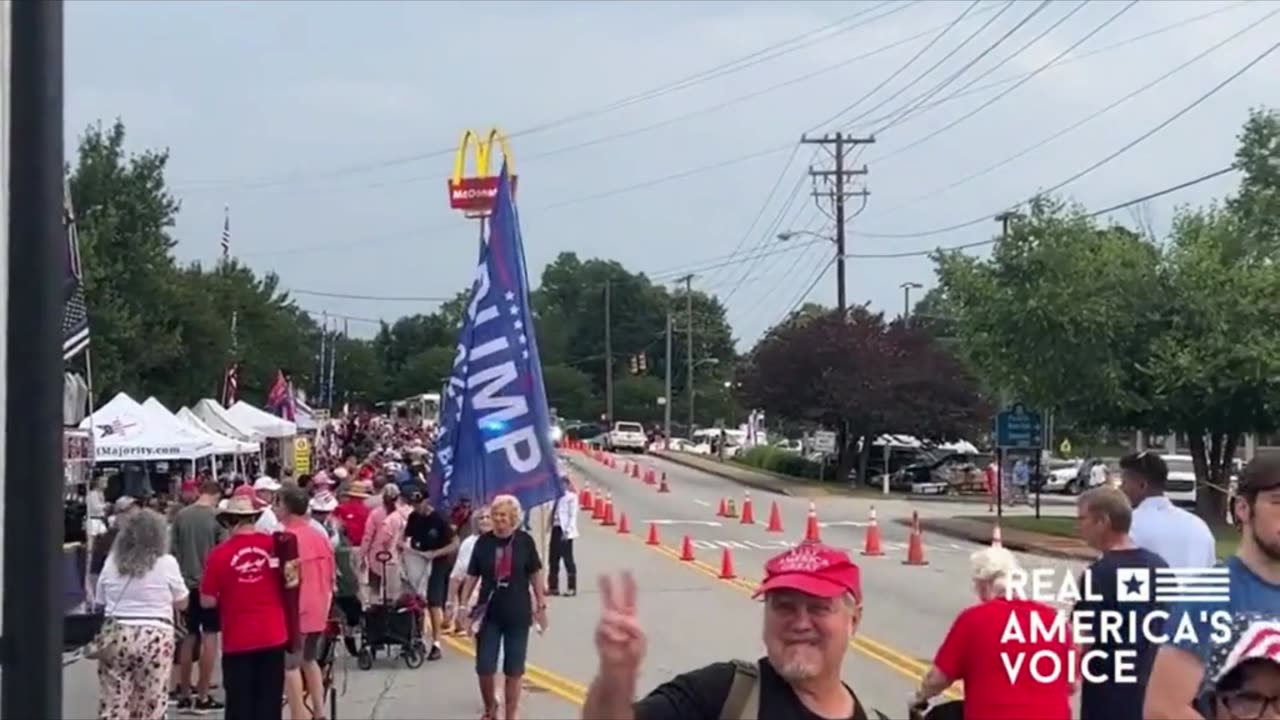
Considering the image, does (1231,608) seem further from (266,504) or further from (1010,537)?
(1010,537)

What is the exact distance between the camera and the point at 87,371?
8562 millimetres

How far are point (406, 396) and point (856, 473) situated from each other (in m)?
78.0

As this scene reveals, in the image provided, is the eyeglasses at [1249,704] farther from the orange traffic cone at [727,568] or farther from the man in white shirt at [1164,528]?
the orange traffic cone at [727,568]

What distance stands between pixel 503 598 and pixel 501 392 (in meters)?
2.80

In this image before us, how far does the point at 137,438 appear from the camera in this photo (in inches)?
1022

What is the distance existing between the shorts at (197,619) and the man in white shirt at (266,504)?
770mm

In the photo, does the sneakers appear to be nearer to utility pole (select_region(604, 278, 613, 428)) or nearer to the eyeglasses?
the eyeglasses

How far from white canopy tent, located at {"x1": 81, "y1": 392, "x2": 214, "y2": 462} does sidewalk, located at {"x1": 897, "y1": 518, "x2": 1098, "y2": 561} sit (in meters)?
12.1

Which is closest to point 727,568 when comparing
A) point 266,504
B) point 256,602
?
point 266,504

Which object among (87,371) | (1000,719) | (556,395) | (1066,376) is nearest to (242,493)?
(87,371)

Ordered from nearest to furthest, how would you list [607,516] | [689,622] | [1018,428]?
[689,622] < [1018,428] < [607,516]

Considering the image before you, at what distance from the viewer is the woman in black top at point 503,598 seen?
506 inches

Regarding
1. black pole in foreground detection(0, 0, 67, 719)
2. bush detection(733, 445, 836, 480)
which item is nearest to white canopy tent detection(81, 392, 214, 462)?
black pole in foreground detection(0, 0, 67, 719)

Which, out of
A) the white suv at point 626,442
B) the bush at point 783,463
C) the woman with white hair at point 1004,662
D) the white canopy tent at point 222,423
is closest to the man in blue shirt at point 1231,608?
the woman with white hair at point 1004,662
